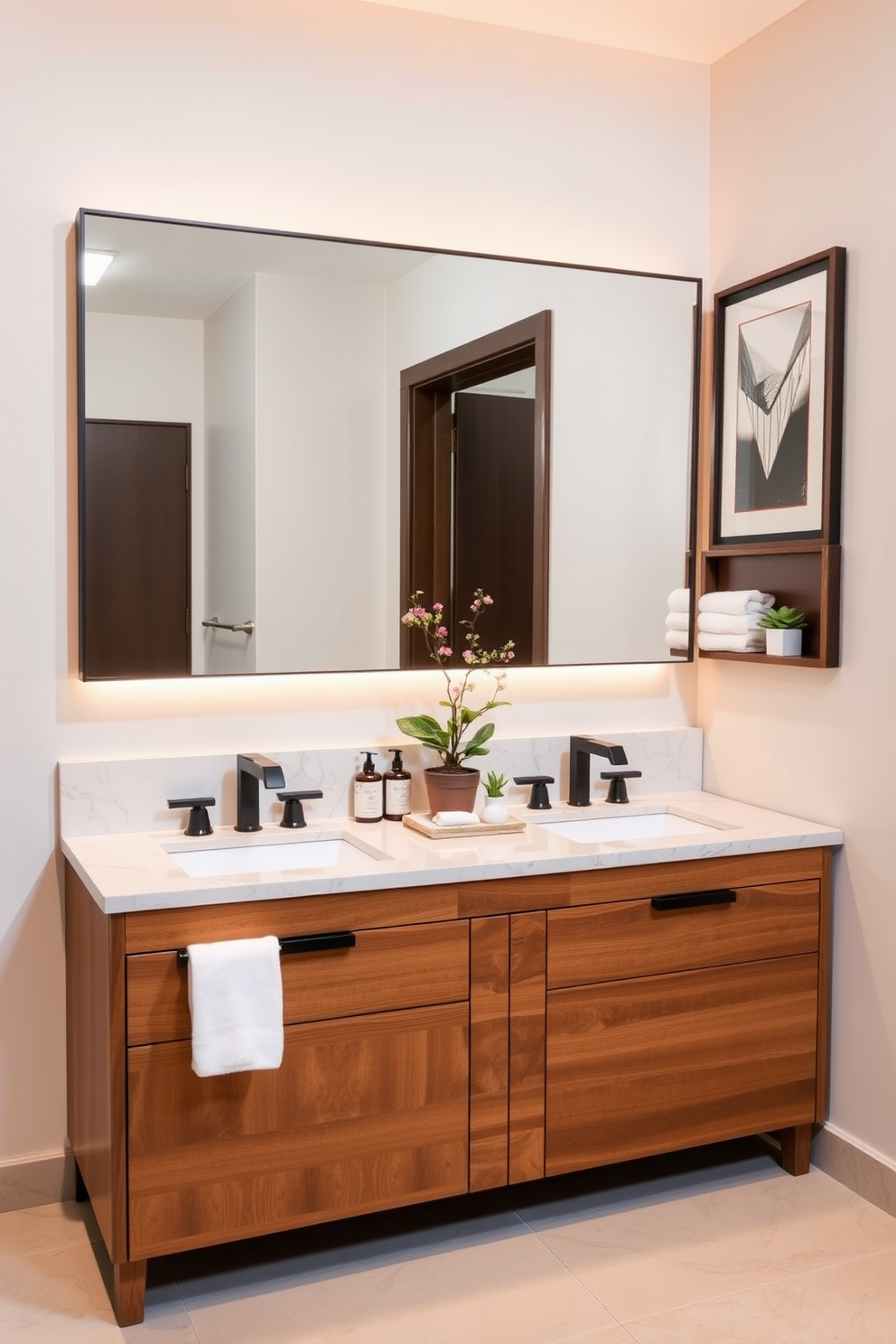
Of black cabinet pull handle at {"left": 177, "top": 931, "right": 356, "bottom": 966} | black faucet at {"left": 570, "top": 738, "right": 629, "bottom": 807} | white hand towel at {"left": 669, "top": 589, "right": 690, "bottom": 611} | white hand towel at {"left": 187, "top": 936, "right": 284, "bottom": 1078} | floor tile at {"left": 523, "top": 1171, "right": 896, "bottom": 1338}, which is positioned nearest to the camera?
white hand towel at {"left": 187, "top": 936, "right": 284, "bottom": 1078}

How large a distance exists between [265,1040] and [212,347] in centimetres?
137

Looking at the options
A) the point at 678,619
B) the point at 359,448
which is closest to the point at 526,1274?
the point at 678,619

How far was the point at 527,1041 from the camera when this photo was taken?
7.41ft

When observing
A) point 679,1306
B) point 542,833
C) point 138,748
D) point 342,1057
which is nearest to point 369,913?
point 342,1057

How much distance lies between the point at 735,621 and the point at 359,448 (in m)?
0.93

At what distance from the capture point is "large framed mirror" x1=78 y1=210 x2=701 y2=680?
7.88 ft

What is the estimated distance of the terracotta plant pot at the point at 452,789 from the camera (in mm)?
2521

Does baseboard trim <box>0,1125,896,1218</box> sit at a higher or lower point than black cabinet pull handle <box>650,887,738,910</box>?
lower

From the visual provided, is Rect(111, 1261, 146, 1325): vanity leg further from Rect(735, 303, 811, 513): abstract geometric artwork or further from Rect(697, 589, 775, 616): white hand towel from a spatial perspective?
Rect(735, 303, 811, 513): abstract geometric artwork

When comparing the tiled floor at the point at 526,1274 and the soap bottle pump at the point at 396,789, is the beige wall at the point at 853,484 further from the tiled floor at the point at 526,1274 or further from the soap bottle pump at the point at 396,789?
the soap bottle pump at the point at 396,789

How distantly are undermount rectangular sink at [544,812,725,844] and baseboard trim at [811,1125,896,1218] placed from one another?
701 mm

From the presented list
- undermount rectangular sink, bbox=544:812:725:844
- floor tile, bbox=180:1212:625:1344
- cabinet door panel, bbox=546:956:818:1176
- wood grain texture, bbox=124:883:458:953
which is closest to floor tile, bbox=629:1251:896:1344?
floor tile, bbox=180:1212:625:1344

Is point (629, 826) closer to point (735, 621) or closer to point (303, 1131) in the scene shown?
point (735, 621)

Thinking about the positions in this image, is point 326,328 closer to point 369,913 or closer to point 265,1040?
point 369,913
